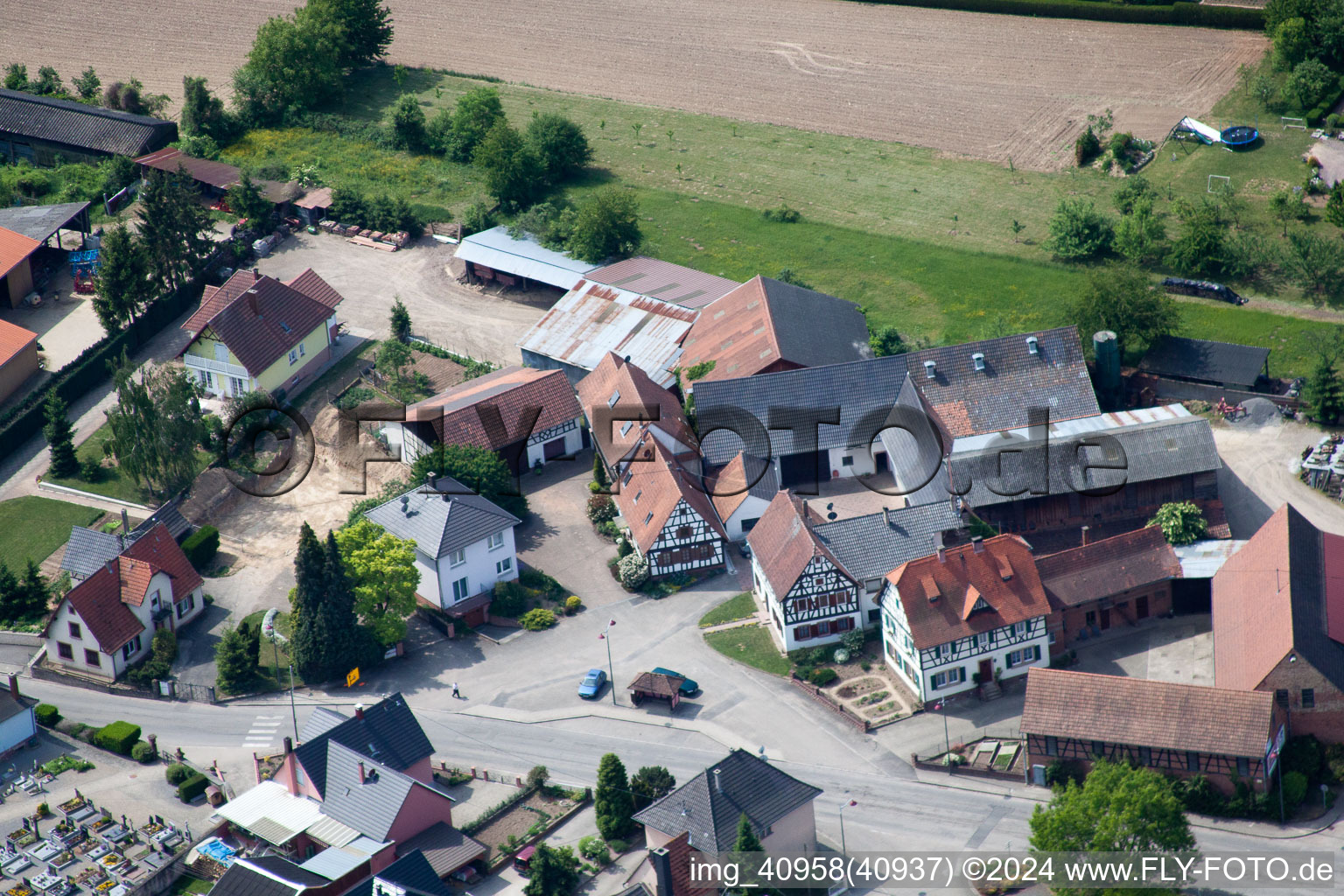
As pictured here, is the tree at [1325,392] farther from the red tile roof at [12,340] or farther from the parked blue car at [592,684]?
the red tile roof at [12,340]

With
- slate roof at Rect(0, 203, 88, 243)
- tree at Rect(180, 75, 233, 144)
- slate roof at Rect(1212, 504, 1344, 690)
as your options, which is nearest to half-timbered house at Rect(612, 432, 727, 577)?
slate roof at Rect(1212, 504, 1344, 690)

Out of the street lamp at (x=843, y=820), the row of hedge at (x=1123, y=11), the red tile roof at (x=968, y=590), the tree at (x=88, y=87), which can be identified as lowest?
the street lamp at (x=843, y=820)

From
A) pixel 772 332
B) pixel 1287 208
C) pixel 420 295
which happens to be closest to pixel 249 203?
pixel 420 295

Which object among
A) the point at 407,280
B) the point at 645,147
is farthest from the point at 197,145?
the point at 645,147

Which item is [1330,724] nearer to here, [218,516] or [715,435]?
[715,435]

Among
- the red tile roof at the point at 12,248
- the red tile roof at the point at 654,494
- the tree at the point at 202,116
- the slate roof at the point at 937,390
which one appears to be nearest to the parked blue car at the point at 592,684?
the red tile roof at the point at 654,494

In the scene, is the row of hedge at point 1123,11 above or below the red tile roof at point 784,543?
above

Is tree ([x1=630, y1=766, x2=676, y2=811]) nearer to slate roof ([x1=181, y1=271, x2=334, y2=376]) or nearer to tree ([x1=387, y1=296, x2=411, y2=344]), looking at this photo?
slate roof ([x1=181, y1=271, x2=334, y2=376])

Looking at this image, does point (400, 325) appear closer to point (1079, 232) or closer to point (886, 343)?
point (886, 343)
